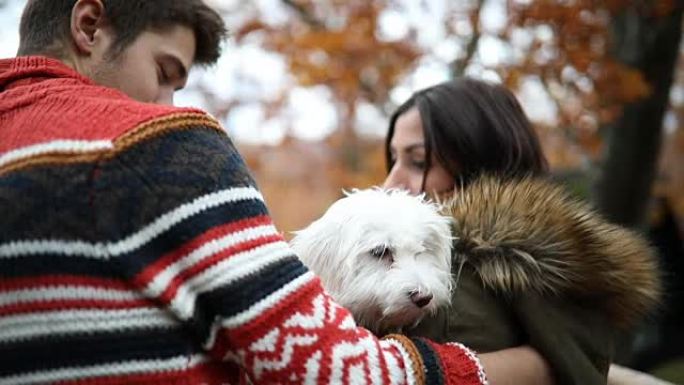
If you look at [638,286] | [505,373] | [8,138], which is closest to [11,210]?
[8,138]

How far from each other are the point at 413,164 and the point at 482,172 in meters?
0.47

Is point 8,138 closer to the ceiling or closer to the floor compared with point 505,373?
closer to the ceiling

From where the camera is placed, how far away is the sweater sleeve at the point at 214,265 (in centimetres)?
130

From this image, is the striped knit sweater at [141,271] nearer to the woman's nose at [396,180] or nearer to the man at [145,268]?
the man at [145,268]

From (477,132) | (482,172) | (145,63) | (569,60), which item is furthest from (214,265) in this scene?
(569,60)

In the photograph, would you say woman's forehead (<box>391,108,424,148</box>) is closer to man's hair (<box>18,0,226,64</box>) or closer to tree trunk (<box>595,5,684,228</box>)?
man's hair (<box>18,0,226,64</box>)

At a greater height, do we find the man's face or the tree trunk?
the man's face

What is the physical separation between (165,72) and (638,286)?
1.45 m

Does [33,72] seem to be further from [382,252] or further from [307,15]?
[307,15]

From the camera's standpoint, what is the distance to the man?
4.28ft

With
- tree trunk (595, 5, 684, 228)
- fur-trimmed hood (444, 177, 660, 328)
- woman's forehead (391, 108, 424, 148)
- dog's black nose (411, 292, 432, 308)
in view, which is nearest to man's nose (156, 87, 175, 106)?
dog's black nose (411, 292, 432, 308)

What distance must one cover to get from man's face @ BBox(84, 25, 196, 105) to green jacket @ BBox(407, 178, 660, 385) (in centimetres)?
92

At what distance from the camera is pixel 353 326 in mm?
1407

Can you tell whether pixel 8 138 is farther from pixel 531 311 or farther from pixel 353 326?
pixel 531 311
